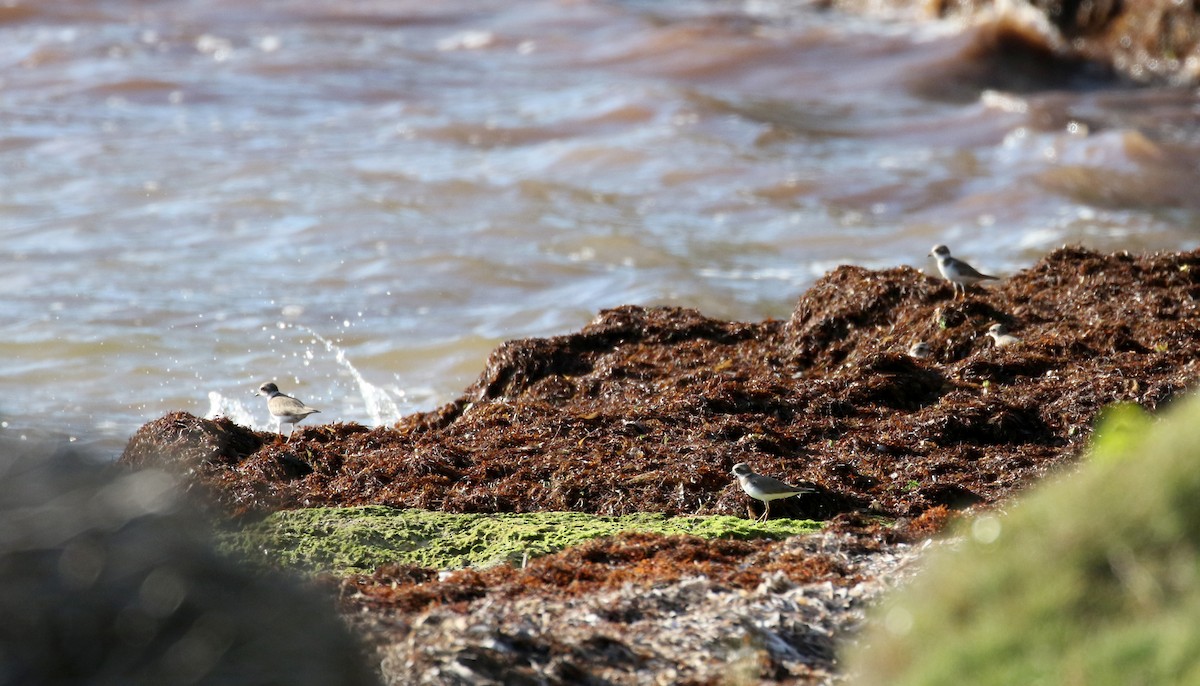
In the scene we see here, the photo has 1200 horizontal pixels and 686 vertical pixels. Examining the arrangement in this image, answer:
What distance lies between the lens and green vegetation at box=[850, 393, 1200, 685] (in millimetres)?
2871

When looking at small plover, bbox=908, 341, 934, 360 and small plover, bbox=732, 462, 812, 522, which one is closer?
small plover, bbox=732, 462, 812, 522

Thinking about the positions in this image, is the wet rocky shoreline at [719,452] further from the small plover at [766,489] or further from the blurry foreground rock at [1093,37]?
the blurry foreground rock at [1093,37]

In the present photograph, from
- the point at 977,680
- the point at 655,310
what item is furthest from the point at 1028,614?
the point at 655,310

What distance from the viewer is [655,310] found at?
30.4 feet

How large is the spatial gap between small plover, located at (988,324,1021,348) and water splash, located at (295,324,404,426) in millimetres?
4199

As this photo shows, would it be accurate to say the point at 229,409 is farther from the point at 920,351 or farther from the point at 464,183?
the point at 464,183

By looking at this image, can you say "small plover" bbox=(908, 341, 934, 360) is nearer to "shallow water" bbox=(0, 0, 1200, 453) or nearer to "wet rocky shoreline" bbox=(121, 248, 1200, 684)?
"wet rocky shoreline" bbox=(121, 248, 1200, 684)

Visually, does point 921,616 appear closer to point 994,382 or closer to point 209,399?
point 994,382

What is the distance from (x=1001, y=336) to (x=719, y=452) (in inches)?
93.7

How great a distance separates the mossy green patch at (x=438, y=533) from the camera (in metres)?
5.41

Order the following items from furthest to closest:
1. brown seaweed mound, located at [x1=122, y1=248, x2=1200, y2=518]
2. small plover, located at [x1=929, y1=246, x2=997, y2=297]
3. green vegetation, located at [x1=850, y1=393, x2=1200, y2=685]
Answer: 1. small plover, located at [x1=929, y1=246, x2=997, y2=297]
2. brown seaweed mound, located at [x1=122, y1=248, x2=1200, y2=518]
3. green vegetation, located at [x1=850, y1=393, x2=1200, y2=685]

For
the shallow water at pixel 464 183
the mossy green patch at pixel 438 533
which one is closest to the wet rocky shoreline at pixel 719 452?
the mossy green patch at pixel 438 533

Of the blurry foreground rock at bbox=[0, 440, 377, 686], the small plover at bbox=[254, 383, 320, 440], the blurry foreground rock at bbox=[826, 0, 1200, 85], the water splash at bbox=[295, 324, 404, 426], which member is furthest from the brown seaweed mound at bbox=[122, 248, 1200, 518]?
the blurry foreground rock at bbox=[826, 0, 1200, 85]

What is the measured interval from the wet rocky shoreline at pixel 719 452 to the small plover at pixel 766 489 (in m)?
0.09
